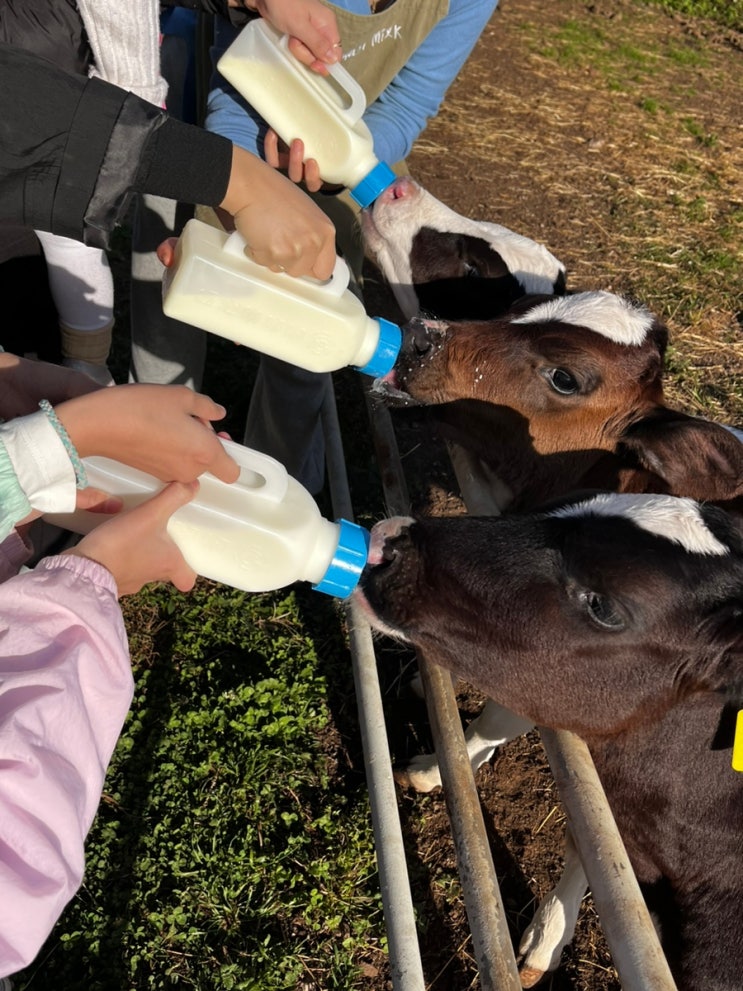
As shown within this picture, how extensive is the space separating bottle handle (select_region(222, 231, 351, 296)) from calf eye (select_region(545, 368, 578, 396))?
1071mm

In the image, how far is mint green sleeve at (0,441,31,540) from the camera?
5.34ft

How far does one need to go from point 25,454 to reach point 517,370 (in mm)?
2024

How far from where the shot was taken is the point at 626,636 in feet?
7.74

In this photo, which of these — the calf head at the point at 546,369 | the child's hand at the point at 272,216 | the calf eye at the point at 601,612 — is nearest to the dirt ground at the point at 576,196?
the calf head at the point at 546,369

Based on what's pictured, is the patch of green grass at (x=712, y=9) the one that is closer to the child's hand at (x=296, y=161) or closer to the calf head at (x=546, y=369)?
the calf head at (x=546, y=369)

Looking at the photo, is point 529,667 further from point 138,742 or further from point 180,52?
point 180,52

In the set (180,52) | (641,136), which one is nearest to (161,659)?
(180,52)

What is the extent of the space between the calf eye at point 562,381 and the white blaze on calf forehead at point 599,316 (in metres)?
0.20

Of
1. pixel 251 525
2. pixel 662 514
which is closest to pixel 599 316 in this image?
pixel 662 514

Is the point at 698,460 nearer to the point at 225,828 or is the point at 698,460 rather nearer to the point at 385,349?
the point at 385,349

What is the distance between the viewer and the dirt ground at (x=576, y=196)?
11.1ft

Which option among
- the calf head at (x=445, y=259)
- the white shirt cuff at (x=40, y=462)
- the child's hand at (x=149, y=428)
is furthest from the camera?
the calf head at (x=445, y=259)

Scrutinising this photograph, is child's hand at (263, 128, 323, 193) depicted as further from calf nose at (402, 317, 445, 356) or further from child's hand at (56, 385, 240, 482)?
child's hand at (56, 385, 240, 482)

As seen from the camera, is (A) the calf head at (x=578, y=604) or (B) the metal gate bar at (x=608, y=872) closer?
(B) the metal gate bar at (x=608, y=872)
